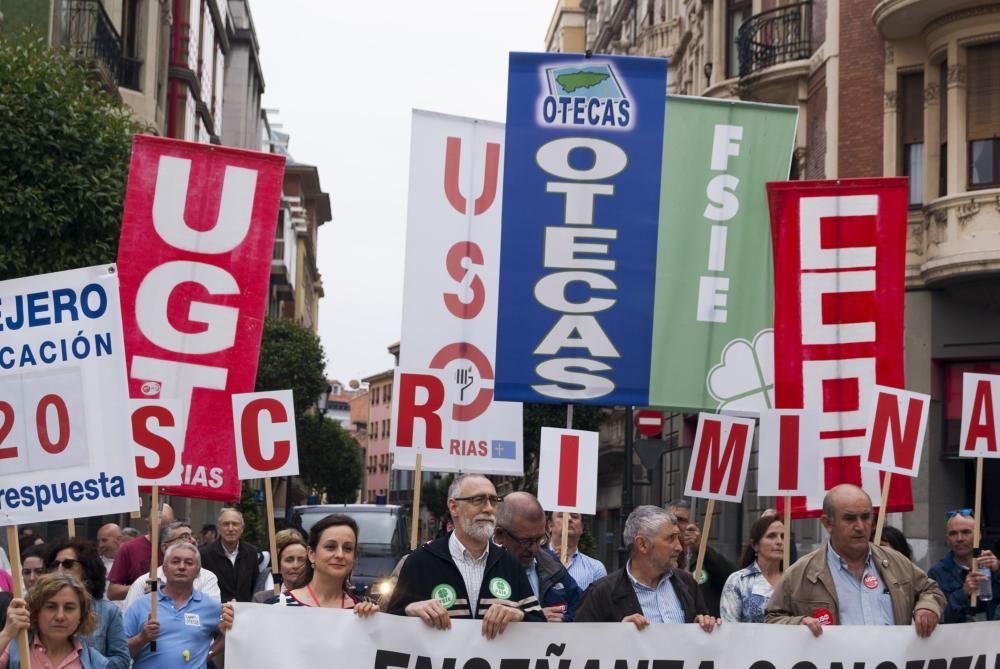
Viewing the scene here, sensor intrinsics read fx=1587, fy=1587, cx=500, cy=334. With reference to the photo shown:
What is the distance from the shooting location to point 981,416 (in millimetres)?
11078

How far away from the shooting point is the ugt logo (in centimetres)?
1157

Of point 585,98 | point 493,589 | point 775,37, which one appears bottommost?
point 493,589

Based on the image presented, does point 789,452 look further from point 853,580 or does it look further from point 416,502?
point 416,502

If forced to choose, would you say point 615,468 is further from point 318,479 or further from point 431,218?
point 431,218

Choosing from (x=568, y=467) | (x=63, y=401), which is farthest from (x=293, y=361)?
(x=63, y=401)

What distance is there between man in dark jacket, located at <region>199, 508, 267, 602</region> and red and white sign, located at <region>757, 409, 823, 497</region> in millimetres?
4611

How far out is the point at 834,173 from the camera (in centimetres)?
2658

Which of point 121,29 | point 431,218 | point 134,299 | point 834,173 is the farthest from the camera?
point 121,29

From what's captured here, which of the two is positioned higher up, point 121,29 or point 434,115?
point 121,29

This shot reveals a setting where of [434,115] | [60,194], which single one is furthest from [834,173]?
[434,115]

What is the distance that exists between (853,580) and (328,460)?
81.1 metres

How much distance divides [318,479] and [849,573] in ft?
265

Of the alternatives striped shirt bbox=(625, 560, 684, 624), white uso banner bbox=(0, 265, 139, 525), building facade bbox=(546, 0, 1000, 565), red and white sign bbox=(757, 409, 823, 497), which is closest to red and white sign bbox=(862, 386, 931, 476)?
red and white sign bbox=(757, 409, 823, 497)

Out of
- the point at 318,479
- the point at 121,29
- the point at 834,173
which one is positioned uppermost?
the point at 121,29
